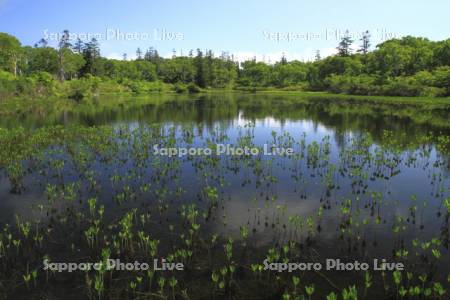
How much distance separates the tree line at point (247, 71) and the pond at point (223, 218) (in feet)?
200

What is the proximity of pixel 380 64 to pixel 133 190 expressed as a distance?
104 meters

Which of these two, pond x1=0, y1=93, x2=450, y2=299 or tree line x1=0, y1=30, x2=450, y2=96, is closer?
pond x1=0, y1=93, x2=450, y2=299

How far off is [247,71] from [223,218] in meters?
160

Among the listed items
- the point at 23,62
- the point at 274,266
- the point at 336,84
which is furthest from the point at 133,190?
the point at 23,62

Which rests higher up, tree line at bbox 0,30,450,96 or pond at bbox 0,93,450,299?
tree line at bbox 0,30,450,96

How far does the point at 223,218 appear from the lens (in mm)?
11883

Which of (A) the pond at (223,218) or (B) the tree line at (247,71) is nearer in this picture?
(A) the pond at (223,218)

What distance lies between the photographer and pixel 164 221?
38.0 ft

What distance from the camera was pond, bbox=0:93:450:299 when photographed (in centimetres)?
817

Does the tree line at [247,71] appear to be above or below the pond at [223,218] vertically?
above

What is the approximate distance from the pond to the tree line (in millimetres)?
61093

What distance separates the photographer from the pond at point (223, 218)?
26.8ft

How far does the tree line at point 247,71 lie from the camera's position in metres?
80.7

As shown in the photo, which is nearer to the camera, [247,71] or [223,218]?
[223,218]
